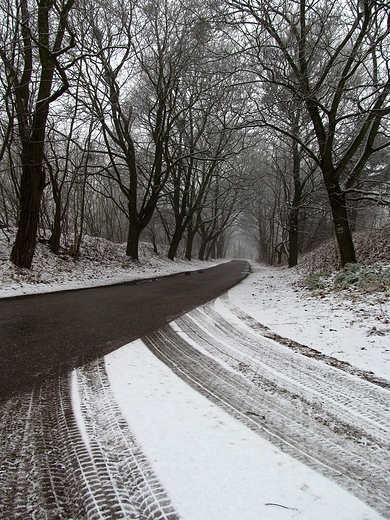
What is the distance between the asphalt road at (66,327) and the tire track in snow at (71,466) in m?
0.45

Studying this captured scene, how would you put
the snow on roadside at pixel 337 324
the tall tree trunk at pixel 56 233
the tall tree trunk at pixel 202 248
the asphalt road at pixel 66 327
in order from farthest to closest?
the tall tree trunk at pixel 202 248, the tall tree trunk at pixel 56 233, the snow on roadside at pixel 337 324, the asphalt road at pixel 66 327

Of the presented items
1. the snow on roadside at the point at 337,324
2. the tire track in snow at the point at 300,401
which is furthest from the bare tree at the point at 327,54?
the tire track in snow at the point at 300,401

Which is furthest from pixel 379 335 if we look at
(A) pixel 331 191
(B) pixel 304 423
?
(A) pixel 331 191

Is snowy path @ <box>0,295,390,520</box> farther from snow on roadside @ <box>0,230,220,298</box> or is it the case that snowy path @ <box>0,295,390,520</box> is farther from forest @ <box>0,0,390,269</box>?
forest @ <box>0,0,390,269</box>

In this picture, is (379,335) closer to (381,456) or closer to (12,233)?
(381,456)

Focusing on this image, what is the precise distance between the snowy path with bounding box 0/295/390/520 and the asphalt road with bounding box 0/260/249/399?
0.30 m

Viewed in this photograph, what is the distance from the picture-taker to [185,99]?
13492 mm

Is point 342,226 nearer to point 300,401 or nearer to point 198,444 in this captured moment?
point 300,401

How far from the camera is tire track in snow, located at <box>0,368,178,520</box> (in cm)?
101

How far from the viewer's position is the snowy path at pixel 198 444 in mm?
1041

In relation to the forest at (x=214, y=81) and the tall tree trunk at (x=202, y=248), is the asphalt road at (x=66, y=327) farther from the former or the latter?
the tall tree trunk at (x=202, y=248)

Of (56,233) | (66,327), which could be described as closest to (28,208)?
(56,233)

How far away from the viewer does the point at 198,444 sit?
4.50 ft

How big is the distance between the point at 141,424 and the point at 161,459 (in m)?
0.29
